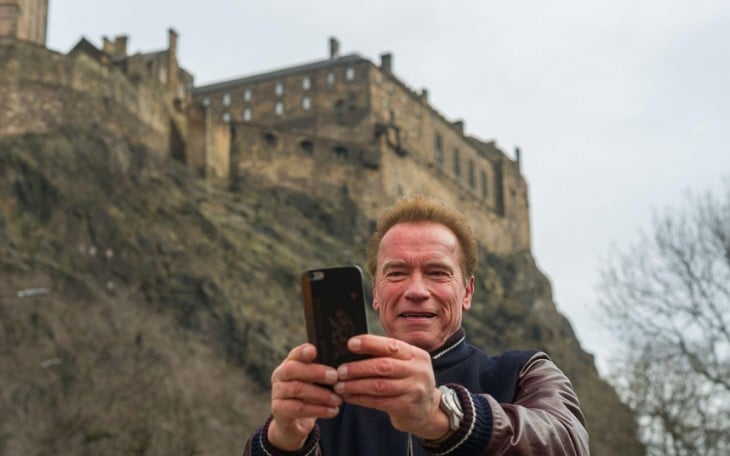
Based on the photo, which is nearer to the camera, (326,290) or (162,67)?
(326,290)

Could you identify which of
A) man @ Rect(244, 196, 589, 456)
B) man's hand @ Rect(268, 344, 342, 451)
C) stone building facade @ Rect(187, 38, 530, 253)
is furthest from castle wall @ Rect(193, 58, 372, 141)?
man's hand @ Rect(268, 344, 342, 451)

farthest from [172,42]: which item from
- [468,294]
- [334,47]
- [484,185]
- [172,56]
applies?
[468,294]

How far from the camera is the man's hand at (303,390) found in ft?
7.45

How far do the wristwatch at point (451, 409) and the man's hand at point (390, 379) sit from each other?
0.07 metres

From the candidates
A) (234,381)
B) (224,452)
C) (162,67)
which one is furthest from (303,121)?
(224,452)

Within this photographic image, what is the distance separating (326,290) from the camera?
232 cm

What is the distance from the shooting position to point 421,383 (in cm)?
222

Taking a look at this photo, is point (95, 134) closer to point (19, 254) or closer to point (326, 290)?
point (19, 254)

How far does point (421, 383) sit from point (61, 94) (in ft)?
118

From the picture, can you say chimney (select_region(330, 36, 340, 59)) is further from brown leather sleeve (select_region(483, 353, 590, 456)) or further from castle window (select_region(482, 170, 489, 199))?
brown leather sleeve (select_region(483, 353, 590, 456))

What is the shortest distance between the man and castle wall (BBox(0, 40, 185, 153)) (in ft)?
111

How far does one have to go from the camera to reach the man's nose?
2.92 metres

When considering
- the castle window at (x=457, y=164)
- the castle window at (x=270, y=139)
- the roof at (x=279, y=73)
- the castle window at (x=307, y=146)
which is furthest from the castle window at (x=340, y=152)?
the castle window at (x=457, y=164)

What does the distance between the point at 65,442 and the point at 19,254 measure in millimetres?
8611
